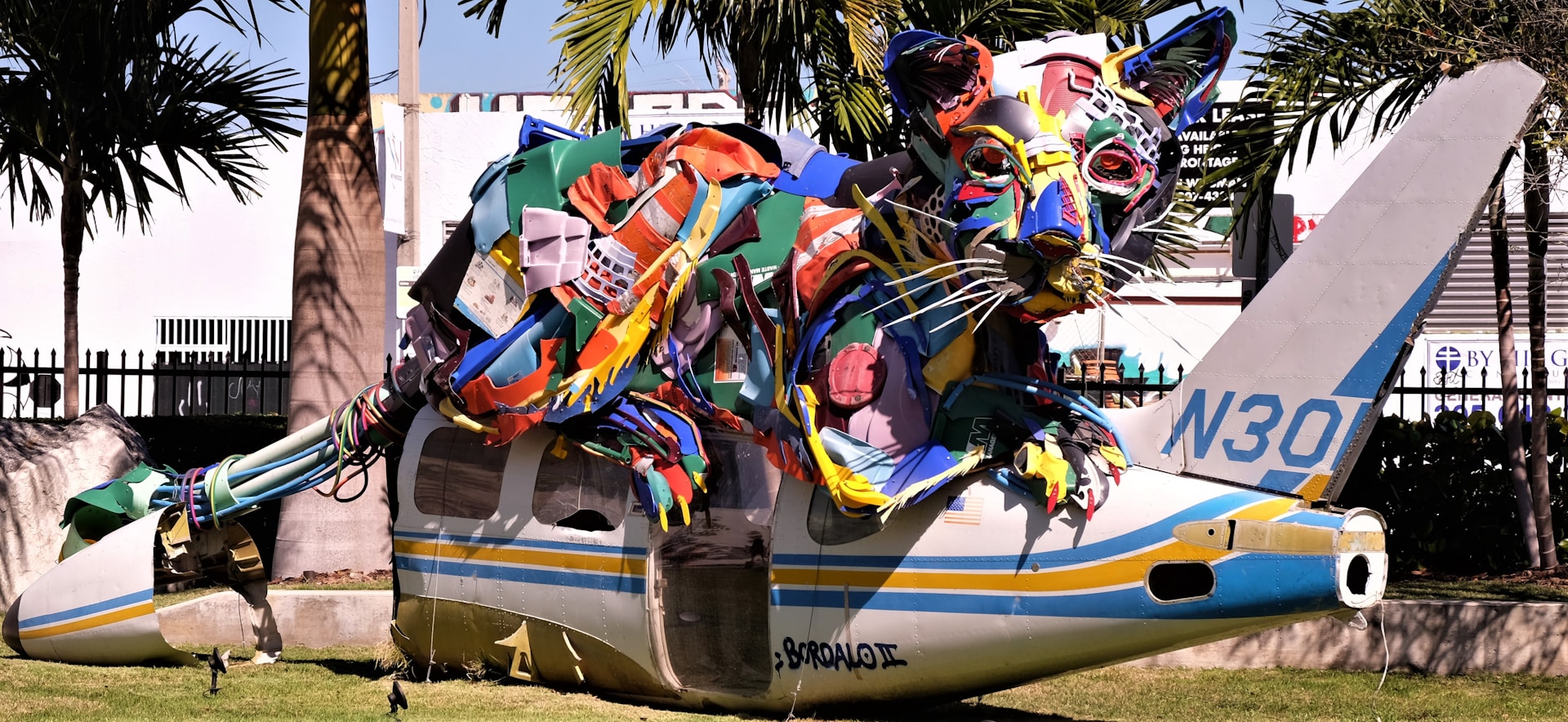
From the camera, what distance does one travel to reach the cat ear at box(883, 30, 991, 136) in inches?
295

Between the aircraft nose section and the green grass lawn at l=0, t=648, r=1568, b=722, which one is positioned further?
the green grass lawn at l=0, t=648, r=1568, b=722

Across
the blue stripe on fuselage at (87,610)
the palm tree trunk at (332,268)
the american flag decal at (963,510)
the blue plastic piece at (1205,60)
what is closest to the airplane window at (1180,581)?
the american flag decal at (963,510)

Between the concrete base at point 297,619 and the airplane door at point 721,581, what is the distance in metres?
4.51

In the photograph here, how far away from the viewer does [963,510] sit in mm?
8016

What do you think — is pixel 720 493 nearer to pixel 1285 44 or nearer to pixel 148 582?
pixel 148 582

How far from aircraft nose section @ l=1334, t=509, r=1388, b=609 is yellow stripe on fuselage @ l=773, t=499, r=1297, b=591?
0.29 meters

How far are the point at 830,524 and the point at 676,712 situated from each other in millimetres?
1667

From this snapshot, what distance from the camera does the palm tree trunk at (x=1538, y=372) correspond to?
41.7ft

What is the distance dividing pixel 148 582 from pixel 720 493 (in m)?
4.48

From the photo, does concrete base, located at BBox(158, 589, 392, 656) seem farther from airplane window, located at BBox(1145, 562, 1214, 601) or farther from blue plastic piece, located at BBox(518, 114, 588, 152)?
airplane window, located at BBox(1145, 562, 1214, 601)

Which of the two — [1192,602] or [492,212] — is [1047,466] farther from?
[492,212]

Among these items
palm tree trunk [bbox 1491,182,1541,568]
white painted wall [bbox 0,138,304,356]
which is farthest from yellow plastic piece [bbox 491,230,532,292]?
white painted wall [bbox 0,138,304,356]

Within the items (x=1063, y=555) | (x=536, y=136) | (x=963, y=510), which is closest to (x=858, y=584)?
(x=963, y=510)

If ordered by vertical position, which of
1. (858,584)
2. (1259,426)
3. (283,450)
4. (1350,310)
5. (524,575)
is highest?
(1350,310)
